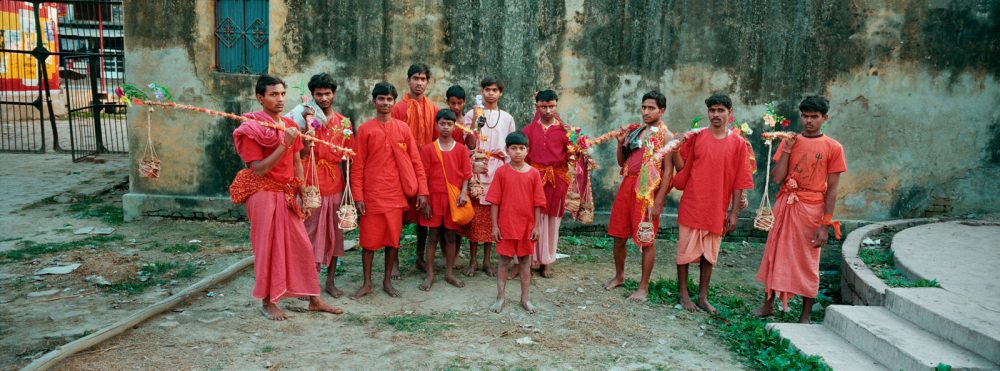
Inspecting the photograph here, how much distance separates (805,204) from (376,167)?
3.39 meters

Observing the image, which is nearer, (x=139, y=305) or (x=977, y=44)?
(x=139, y=305)

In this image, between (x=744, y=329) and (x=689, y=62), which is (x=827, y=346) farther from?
(x=689, y=62)

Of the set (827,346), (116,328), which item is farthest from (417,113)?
(827,346)

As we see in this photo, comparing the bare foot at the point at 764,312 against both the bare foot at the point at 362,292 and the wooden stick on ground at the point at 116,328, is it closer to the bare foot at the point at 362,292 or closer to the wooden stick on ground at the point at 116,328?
the bare foot at the point at 362,292

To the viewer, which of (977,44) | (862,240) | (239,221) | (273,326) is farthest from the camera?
(239,221)

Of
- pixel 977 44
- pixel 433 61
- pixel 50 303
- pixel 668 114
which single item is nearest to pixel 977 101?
pixel 977 44

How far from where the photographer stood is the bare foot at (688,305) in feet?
18.1

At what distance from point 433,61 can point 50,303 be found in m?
4.60

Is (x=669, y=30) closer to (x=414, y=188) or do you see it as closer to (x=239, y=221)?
(x=414, y=188)

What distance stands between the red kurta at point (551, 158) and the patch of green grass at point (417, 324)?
5.26 ft

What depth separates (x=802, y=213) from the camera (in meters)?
5.18

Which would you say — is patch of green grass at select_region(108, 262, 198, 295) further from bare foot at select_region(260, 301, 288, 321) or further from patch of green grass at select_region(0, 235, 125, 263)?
bare foot at select_region(260, 301, 288, 321)

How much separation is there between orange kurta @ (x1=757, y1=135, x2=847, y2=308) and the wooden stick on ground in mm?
4583

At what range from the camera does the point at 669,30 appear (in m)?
7.93
